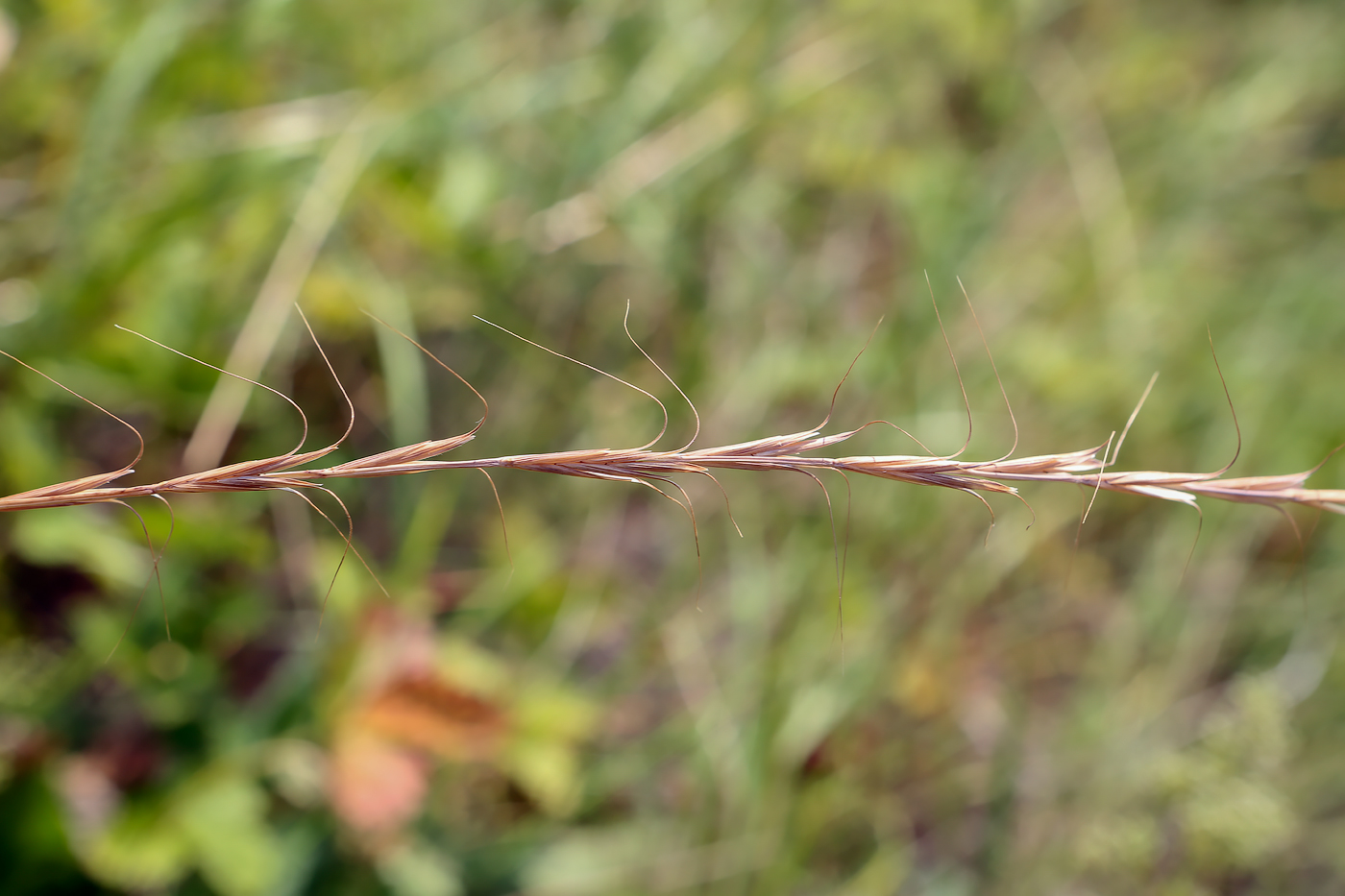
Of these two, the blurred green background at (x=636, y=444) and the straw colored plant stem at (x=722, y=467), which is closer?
the straw colored plant stem at (x=722, y=467)

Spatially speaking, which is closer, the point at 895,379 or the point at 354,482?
the point at 354,482

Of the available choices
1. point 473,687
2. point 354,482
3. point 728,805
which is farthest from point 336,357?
point 728,805

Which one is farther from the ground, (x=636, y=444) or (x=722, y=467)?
(x=722, y=467)

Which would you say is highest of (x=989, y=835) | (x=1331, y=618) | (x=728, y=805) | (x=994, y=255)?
(x=994, y=255)

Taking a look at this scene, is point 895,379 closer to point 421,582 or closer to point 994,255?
point 994,255

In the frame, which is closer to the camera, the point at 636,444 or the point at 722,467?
the point at 722,467

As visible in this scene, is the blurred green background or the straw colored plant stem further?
the blurred green background

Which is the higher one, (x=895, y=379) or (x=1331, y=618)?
(x=895, y=379)

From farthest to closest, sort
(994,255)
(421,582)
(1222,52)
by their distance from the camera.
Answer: (1222,52), (994,255), (421,582)
